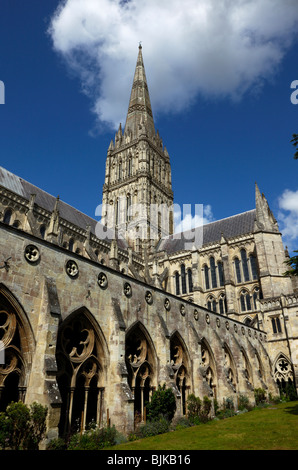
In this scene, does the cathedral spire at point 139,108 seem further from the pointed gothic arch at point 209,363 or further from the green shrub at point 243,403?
the green shrub at point 243,403

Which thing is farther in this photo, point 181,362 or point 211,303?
point 211,303

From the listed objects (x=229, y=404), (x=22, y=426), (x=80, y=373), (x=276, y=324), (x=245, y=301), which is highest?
(x=245, y=301)

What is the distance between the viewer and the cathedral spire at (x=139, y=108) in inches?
2569

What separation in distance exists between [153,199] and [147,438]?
155 feet

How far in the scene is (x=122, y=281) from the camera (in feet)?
53.0

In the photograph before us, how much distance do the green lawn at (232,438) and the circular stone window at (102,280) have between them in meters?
6.17

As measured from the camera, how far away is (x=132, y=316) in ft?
52.5

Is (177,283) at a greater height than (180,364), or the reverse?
Result: (177,283)

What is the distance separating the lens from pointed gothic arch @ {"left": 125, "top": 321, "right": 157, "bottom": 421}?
15.5 metres

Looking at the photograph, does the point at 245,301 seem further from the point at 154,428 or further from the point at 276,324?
the point at 154,428

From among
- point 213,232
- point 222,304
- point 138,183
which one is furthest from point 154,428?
point 138,183

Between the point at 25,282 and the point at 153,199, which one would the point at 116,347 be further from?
the point at 153,199

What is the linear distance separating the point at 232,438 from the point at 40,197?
1175 inches

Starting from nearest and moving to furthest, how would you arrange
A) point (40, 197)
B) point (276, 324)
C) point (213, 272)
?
point (276, 324)
point (40, 197)
point (213, 272)
